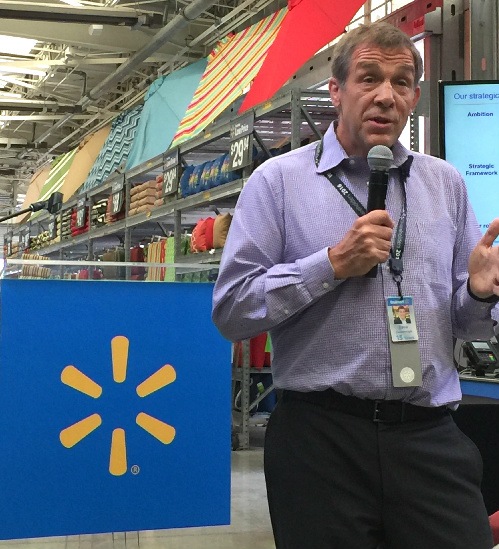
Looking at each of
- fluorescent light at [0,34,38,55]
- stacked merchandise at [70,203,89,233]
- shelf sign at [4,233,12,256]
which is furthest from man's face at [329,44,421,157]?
shelf sign at [4,233,12,256]

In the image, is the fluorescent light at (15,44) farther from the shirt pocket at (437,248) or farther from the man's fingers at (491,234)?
the man's fingers at (491,234)

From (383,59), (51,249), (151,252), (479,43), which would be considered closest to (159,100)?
(151,252)

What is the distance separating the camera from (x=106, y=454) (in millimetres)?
3547

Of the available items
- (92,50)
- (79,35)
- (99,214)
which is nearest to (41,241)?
(92,50)

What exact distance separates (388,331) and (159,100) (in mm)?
9044

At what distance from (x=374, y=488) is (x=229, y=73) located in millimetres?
6954

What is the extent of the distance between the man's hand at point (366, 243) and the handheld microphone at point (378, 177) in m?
0.08

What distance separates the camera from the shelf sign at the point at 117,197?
963 cm

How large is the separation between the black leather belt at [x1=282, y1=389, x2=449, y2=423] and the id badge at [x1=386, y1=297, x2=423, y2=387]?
5 centimetres

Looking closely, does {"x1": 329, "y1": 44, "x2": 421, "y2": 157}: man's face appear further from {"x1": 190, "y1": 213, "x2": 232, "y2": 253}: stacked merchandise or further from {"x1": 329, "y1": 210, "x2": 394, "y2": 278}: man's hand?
{"x1": 190, "y1": 213, "x2": 232, "y2": 253}: stacked merchandise

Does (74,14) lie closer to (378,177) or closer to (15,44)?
(15,44)

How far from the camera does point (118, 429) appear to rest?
140 inches

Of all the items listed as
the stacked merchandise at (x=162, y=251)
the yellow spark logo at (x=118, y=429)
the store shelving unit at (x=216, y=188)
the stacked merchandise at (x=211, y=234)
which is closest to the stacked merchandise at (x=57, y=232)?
the store shelving unit at (x=216, y=188)

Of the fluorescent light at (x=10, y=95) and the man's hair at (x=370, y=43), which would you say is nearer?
the man's hair at (x=370, y=43)
